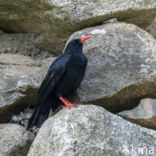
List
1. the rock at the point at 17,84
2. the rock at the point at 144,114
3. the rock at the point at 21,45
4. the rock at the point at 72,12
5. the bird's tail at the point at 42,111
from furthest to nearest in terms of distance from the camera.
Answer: the rock at the point at 21,45
the rock at the point at 72,12
the rock at the point at 17,84
the bird's tail at the point at 42,111
the rock at the point at 144,114

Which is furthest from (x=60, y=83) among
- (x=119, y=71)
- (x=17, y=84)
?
(x=119, y=71)

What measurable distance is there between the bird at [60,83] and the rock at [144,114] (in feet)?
2.53

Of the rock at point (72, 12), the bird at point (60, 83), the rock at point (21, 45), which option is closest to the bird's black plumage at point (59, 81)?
the bird at point (60, 83)

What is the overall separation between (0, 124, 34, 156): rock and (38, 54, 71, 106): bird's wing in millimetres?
488

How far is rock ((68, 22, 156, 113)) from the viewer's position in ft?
14.9

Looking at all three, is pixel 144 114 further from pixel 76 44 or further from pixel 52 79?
pixel 76 44

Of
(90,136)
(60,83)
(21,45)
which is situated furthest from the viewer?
(21,45)

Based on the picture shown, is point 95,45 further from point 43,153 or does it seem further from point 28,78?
point 43,153

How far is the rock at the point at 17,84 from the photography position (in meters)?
4.55

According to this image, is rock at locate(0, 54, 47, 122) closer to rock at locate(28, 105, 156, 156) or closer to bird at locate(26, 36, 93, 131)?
bird at locate(26, 36, 93, 131)

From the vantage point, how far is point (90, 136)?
336 cm

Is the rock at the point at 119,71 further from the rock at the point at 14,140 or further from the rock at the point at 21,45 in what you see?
the rock at the point at 21,45

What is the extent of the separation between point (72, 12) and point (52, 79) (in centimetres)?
121

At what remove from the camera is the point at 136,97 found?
457cm
